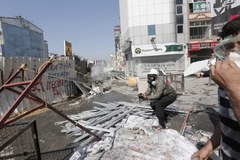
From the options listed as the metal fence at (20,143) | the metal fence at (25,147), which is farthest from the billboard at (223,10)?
the metal fence at (20,143)

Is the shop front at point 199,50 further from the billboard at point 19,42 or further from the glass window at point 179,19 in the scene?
the billboard at point 19,42

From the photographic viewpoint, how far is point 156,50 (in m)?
31.8

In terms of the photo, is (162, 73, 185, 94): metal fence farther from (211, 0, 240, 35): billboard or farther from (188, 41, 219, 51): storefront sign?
(188, 41, 219, 51): storefront sign

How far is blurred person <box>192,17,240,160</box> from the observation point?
132 cm

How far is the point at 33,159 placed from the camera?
4422 mm

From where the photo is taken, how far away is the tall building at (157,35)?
31.8 m

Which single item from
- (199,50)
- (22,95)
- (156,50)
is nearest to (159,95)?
(22,95)

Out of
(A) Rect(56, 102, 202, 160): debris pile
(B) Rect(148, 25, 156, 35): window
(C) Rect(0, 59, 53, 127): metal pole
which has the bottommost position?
(A) Rect(56, 102, 202, 160): debris pile

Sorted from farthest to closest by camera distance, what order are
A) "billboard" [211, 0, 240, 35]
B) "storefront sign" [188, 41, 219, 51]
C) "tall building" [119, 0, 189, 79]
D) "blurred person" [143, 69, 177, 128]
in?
"tall building" [119, 0, 189, 79] < "storefront sign" [188, 41, 219, 51] < "billboard" [211, 0, 240, 35] < "blurred person" [143, 69, 177, 128]

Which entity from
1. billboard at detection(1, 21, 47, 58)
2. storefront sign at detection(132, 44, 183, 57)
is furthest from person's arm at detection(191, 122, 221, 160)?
billboard at detection(1, 21, 47, 58)

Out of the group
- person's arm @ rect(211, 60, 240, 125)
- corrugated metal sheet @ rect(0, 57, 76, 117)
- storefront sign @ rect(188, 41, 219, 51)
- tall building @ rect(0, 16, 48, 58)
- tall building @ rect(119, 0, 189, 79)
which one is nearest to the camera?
person's arm @ rect(211, 60, 240, 125)

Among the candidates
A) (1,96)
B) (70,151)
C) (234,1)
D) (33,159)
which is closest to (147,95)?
(70,151)

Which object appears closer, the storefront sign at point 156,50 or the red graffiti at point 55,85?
the red graffiti at point 55,85

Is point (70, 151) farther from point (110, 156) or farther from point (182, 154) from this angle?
point (182, 154)
